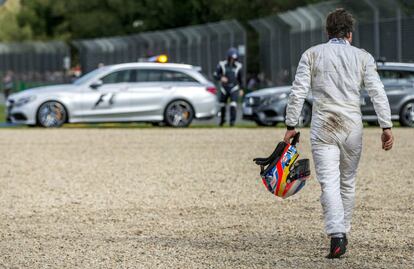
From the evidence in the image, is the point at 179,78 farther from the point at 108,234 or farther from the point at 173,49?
the point at 173,49

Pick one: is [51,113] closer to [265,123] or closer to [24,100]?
[24,100]

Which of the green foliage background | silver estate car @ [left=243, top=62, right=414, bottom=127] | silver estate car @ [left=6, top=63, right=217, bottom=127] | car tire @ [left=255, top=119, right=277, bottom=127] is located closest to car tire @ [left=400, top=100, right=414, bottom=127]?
silver estate car @ [left=243, top=62, right=414, bottom=127]

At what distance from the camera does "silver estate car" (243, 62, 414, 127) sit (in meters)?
27.0

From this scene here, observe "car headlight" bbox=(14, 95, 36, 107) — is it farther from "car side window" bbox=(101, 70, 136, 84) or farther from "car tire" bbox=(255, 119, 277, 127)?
"car tire" bbox=(255, 119, 277, 127)

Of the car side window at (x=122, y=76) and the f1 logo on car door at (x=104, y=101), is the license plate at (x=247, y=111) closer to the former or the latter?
the car side window at (x=122, y=76)

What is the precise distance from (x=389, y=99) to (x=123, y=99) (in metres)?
5.56

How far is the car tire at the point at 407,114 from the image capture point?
2714cm

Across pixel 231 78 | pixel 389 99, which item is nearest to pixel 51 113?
pixel 231 78

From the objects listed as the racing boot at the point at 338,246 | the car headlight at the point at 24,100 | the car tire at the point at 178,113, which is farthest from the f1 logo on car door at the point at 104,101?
the racing boot at the point at 338,246

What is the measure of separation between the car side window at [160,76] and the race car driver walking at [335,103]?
797 inches

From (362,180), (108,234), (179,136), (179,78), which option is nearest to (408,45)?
(179,78)

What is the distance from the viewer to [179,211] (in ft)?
39.5

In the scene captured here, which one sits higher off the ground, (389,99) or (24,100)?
(24,100)

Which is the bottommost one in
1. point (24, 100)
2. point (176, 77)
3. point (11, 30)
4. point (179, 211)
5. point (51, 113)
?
point (179, 211)
